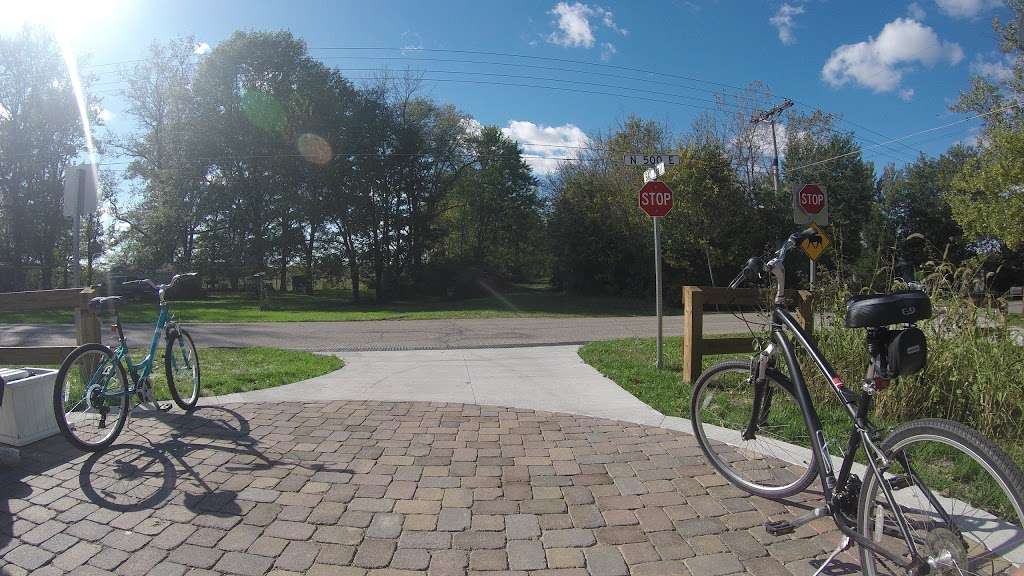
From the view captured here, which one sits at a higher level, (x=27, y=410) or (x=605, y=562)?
(x=27, y=410)

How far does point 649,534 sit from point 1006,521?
4.61 feet

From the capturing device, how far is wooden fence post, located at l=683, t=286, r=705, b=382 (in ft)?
19.9

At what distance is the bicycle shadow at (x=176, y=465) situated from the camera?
314 centimetres

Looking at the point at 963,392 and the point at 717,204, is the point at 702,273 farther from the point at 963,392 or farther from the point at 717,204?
the point at 963,392

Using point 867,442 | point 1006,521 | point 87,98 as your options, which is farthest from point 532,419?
point 87,98

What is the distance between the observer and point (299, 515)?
9.69ft

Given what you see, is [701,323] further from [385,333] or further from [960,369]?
[385,333]

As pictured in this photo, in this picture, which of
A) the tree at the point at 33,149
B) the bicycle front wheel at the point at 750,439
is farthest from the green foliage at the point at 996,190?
the tree at the point at 33,149

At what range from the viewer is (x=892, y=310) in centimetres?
218

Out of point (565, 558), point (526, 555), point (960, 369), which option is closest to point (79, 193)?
point (526, 555)

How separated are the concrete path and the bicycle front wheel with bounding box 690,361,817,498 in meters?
0.98

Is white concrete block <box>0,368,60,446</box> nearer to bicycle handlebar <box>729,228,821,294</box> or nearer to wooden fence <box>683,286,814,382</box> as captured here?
bicycle handlebar <box>729,228,821,294</box>

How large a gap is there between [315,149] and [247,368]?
24.8m

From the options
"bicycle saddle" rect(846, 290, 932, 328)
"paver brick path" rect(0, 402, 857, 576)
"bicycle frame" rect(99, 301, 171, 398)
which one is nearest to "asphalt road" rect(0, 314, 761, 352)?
"bicycle frame" rect(99, 301, 171, 398)
